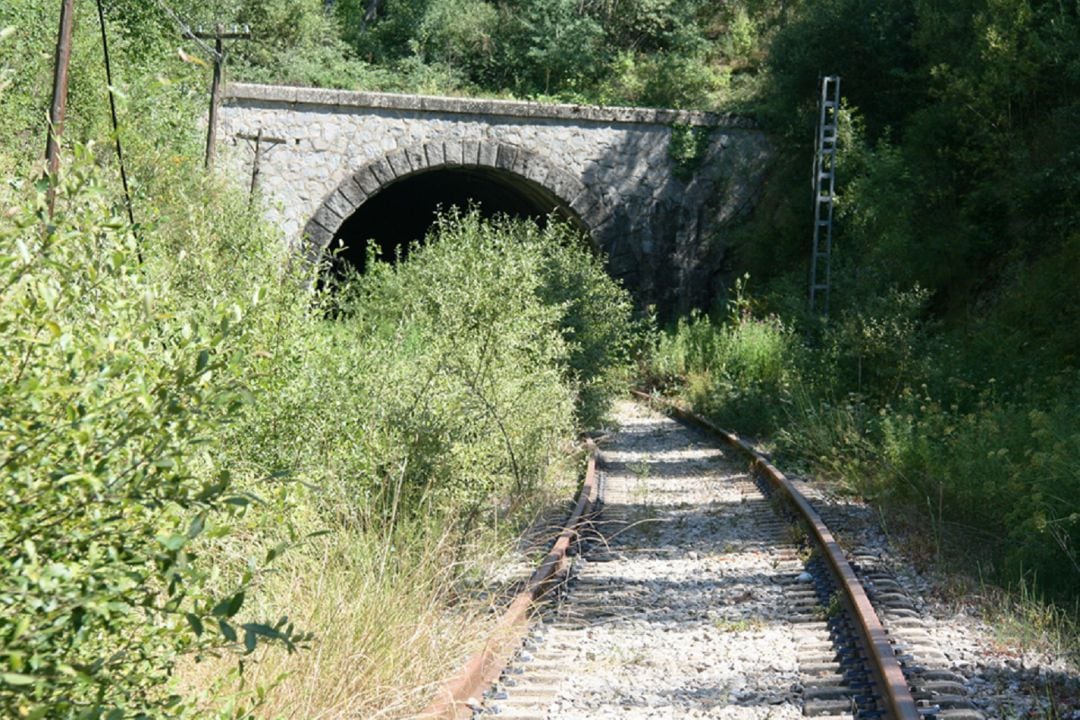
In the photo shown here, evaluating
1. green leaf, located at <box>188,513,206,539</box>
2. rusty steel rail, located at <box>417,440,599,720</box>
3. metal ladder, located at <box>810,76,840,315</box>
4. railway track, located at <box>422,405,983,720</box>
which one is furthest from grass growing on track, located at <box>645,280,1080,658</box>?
green leaf, located at <box>188,513,206,539</box>

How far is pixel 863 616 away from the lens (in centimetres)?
574

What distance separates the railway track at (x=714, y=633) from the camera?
4.83m

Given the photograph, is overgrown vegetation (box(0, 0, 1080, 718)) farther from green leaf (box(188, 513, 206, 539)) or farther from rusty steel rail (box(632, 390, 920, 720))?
rusty steel rail (box(632, 390, 920, 720))

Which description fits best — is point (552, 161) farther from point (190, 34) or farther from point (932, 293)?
point (190, 34)

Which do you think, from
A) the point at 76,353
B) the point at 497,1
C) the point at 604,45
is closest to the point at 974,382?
the point at 76,353

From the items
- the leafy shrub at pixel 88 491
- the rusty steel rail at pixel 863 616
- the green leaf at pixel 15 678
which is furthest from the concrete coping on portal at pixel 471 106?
the green leaf at pixel 15 678

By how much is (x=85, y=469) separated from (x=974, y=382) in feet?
35.7

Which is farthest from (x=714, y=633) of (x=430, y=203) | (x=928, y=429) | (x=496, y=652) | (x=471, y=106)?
(x=430, y=203)

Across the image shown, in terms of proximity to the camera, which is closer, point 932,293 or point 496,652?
point 496,652

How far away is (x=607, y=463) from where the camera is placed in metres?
12.5

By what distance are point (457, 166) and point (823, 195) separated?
641 cm

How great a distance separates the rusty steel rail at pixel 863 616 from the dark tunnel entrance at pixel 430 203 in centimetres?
1274

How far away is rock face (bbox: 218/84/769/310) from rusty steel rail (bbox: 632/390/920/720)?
12.1 metres

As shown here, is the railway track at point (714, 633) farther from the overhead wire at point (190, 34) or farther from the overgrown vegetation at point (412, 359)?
the overhead wire at point (190, 34)
